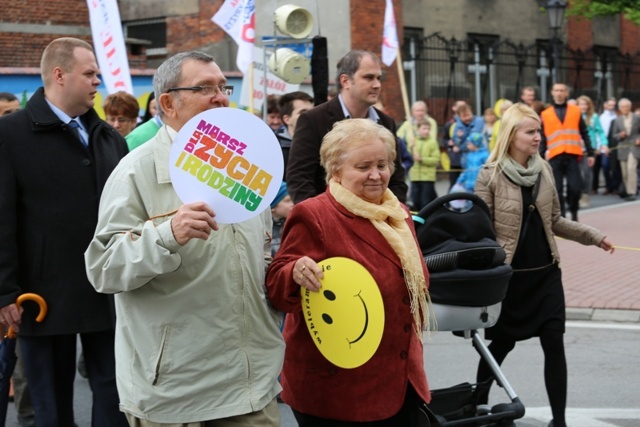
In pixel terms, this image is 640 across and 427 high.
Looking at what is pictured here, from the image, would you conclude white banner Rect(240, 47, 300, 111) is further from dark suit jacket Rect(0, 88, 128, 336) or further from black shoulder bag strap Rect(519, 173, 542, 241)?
dark suit jacket Rect(0, 88, 128, 336)

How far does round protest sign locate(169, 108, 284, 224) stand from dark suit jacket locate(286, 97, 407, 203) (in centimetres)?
259

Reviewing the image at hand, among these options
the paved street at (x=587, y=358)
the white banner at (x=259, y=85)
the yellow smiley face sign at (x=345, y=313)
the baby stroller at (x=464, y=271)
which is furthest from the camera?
the white banner at (x=259, y=85)

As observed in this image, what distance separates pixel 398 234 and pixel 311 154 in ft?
7.32

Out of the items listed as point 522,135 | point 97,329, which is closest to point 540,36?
point 522,135

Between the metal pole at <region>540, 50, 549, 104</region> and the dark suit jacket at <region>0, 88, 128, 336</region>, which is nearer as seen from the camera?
the dark suit jacket at <region>0, 88, 128, 336</region>

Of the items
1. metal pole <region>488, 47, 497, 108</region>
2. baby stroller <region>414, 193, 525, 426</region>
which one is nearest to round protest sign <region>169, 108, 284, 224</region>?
baby stroller <region>414, 193, 525, 426</region>

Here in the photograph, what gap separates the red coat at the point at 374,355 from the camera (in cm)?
399

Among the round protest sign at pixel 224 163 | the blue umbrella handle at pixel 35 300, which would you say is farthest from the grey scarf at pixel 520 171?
the round protest sign at pixel 224 163

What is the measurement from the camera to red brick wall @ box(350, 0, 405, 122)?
78.7 feet

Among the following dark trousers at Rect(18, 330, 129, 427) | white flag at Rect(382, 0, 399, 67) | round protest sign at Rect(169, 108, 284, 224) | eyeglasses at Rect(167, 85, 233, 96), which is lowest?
dark trousers at Rect(18, 330, 129, 427)

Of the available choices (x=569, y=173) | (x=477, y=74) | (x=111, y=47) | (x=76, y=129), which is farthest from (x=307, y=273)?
(x=477, y=74)

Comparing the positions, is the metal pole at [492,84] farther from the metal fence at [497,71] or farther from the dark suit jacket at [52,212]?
the dark suit jacket at [52,212]

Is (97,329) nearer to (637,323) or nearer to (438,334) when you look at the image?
(438,334)

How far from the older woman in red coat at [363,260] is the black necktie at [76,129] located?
132 cm
